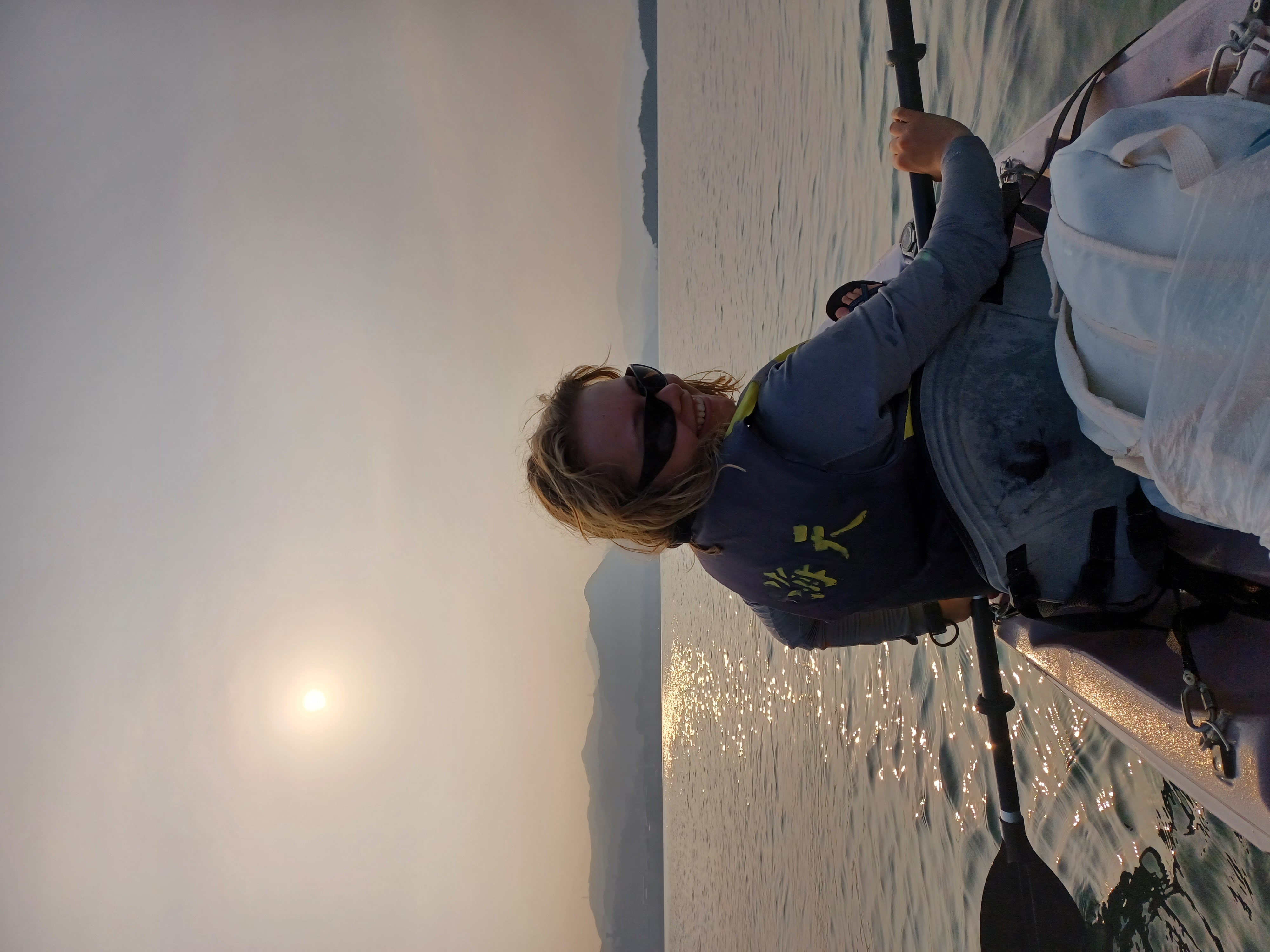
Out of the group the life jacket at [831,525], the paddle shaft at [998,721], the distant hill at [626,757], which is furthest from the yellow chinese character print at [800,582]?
the distant hill at [626,757]

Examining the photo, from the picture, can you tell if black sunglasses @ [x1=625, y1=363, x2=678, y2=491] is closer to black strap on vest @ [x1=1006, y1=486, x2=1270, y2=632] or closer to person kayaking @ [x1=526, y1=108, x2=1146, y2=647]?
person kayaking @ [x1=526, y1=108, x2=1146, y2=647]

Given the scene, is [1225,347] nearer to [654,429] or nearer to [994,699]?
[654,429]

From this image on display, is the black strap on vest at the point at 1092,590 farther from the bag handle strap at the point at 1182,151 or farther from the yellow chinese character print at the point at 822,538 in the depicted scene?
the bag handle strap at the point at 1182,151

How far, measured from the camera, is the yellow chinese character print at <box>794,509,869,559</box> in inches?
30.2

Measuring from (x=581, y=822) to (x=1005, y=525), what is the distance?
6.49m

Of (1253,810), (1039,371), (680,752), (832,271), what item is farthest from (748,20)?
(680,752)

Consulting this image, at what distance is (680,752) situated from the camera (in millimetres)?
5527

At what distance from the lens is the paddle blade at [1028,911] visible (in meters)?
1.01

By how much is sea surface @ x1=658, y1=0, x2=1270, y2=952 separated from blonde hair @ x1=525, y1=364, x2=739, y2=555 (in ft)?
2.47

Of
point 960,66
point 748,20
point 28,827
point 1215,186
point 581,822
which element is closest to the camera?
point 1215,186

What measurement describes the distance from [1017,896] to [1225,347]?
3.04ft

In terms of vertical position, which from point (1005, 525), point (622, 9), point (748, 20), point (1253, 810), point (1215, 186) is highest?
point (622, 9)

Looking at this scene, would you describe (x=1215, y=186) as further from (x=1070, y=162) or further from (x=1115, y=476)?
(x=1115, y=476)

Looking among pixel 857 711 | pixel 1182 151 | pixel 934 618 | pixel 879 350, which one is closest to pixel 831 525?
pixel 879 350
